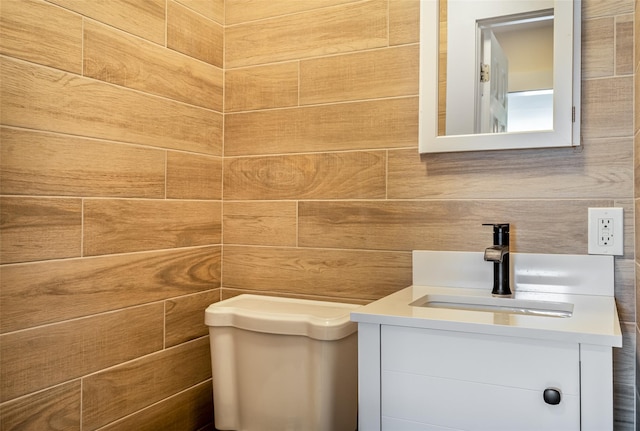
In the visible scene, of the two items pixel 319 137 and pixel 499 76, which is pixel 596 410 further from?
pixel 319 137

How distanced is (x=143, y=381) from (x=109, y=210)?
Answer: 499 millimetres

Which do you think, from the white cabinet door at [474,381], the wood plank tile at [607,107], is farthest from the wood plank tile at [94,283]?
the wood plank tile at [607,107]

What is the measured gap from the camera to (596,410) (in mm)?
892

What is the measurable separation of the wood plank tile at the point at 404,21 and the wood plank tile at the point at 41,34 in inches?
33.8

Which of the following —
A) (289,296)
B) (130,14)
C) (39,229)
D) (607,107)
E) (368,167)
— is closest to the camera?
(39,229)

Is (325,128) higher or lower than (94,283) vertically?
higher

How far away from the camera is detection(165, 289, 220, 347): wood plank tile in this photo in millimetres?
1546

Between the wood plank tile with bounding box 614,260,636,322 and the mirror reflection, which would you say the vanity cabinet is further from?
the mirror reflection

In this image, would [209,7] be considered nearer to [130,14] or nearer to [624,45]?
[130,14]

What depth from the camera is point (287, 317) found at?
132 cm

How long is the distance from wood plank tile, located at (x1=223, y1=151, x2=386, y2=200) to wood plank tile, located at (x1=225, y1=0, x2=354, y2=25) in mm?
478

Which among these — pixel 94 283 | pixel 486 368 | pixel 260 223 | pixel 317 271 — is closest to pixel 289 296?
pixel 317 271

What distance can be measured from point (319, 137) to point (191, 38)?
519 millimetres

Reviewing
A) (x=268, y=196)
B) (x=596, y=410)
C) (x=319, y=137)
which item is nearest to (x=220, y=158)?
(x=268, y=196)
